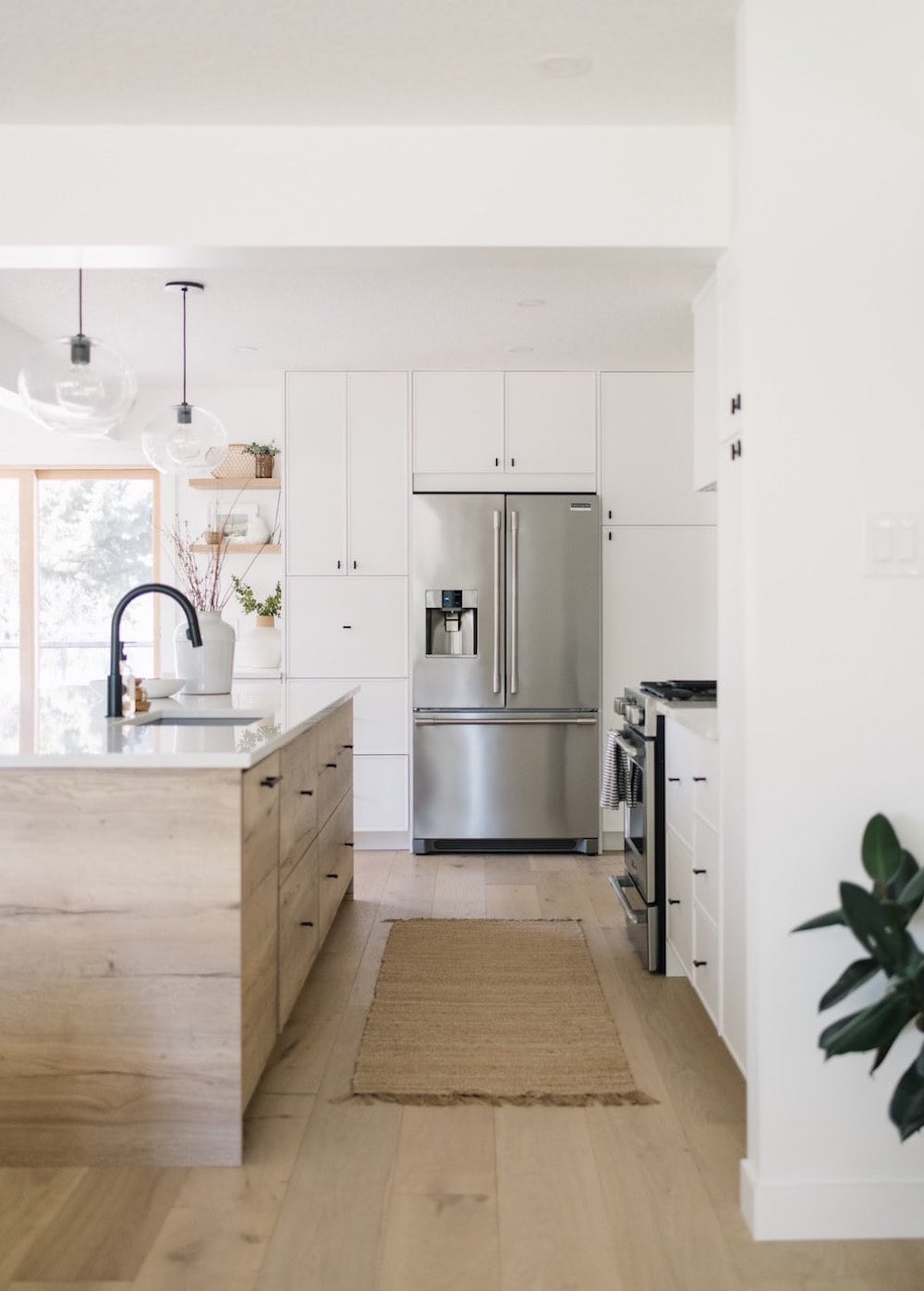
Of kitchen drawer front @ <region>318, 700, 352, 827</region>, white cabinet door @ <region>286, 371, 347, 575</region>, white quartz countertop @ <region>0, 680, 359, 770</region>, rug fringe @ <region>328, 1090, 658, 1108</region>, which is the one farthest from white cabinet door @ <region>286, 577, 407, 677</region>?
rug fringe @ <region>328, 1090, 658, 1108</region>

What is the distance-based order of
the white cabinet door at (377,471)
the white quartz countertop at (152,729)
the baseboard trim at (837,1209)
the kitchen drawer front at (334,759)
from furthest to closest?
the white cabinet door at (377,471), the kitchen drawer front at (334,759), the white quartz countertop at (152,729), the baseboard trim at (837,1209)

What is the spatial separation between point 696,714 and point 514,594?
88.4 inches

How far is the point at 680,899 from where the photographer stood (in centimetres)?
363

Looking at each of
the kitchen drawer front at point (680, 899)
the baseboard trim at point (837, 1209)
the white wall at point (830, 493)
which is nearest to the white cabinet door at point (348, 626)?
the kitchen drawer front at point (680, 899)

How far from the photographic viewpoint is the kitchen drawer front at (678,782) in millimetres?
3471

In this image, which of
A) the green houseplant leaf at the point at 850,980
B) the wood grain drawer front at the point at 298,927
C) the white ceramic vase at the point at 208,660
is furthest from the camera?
the white ceramic vase at the point at 208,660

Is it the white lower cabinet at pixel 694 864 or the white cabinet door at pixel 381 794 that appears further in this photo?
the white cabinet door at pixel 381 794

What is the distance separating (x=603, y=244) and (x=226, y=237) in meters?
0.95

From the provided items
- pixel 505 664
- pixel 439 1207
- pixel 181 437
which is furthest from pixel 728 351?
pixel 505 664

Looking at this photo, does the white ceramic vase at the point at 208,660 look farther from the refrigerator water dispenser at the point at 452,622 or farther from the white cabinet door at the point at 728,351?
the white cabinet door at the point at 728,351

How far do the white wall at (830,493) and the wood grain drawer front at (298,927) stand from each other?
4.25 ft

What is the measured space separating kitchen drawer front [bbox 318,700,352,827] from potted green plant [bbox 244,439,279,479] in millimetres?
1987

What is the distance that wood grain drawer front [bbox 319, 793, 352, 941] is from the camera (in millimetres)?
3871

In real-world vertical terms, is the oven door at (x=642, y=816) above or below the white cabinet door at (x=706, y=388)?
below
